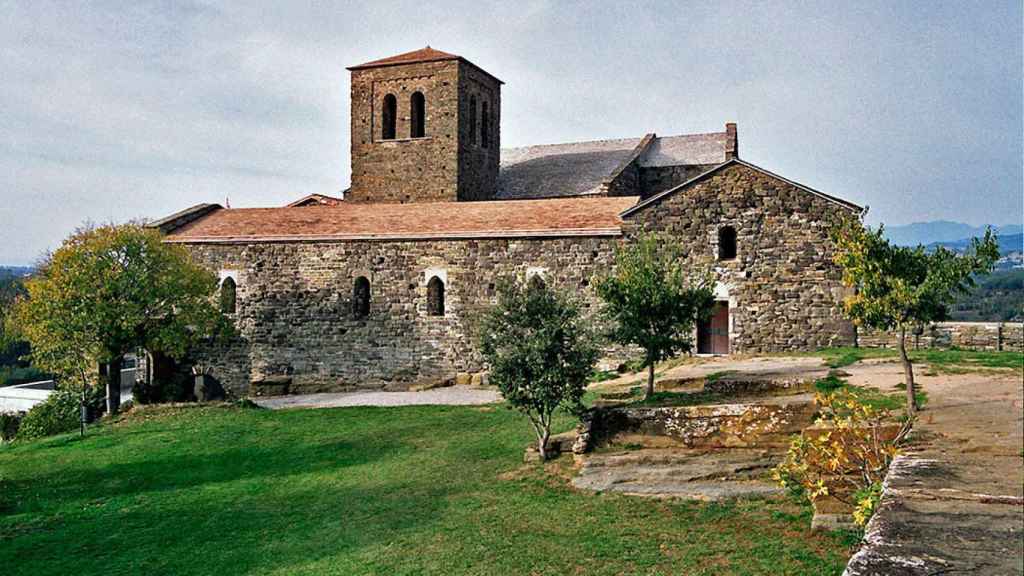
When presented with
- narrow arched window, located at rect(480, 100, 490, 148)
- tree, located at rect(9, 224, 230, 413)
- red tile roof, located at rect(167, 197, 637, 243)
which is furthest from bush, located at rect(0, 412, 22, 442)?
narrow arched window, located at rect(480, 100, 490, 148)

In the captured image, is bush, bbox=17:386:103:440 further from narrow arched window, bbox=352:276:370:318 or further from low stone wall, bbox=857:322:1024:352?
low stone wall, bbox=857:322:1024:352

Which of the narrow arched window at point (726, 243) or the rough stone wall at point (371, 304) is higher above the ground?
the narrow arched window at point (726, 243)

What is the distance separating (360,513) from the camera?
41.6 ft

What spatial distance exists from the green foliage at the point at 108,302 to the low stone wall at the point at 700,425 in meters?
14.6

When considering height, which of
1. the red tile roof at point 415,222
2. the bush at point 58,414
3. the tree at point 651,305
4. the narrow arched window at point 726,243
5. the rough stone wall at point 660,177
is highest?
the rough stone wall at point 660,177

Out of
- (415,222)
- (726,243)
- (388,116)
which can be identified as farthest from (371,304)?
(388,116)

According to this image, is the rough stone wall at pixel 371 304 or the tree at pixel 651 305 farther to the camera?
the rough stone wall at pixel 371 304

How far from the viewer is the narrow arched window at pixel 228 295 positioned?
92.0 ft

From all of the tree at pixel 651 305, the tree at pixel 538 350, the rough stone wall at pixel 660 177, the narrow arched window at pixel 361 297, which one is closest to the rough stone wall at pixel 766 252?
the tree at pixel 651 305

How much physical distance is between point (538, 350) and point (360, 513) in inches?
160

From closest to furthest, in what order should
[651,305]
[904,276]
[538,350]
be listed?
[904,276] < [538,350] < [651,305]

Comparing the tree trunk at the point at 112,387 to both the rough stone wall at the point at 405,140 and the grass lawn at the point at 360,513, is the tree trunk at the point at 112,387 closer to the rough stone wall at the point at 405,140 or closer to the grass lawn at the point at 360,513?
the grass lawn at the point at 360,513

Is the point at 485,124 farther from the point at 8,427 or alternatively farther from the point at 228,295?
the point at 8,427

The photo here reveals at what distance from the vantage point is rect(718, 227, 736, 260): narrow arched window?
917 inches
